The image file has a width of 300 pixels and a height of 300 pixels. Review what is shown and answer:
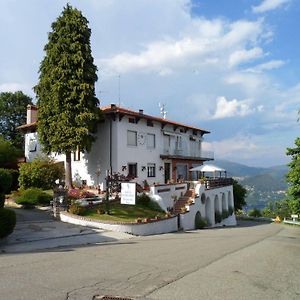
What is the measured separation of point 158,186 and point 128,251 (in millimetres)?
14632

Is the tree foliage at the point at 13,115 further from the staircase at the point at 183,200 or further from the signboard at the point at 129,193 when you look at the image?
the signboard at the point at 129,193

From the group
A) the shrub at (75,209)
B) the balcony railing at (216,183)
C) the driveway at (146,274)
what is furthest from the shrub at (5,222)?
the balcony railing at (216,183)

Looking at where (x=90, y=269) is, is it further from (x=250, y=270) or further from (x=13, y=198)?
(x=13, y=198)

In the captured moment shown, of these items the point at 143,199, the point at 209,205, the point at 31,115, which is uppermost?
the point at 31,115

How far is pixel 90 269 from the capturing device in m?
10.5

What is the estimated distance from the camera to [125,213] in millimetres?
23766

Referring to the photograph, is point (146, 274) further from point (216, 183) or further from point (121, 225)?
point (216, 183)

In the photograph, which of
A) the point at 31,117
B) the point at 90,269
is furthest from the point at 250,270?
the point at 31,117

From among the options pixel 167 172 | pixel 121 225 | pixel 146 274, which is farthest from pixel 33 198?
pixel 146 274

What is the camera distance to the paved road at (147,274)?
8.37 meters

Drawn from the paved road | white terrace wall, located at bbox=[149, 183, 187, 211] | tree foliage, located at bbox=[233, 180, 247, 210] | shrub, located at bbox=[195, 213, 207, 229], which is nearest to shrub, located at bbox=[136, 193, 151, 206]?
white terrace wall, located at bbox=[149, 183, 187, 211]

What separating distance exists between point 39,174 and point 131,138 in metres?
8.61

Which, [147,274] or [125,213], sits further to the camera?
[125,213]

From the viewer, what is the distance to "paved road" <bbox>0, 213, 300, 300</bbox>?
8.37 m
